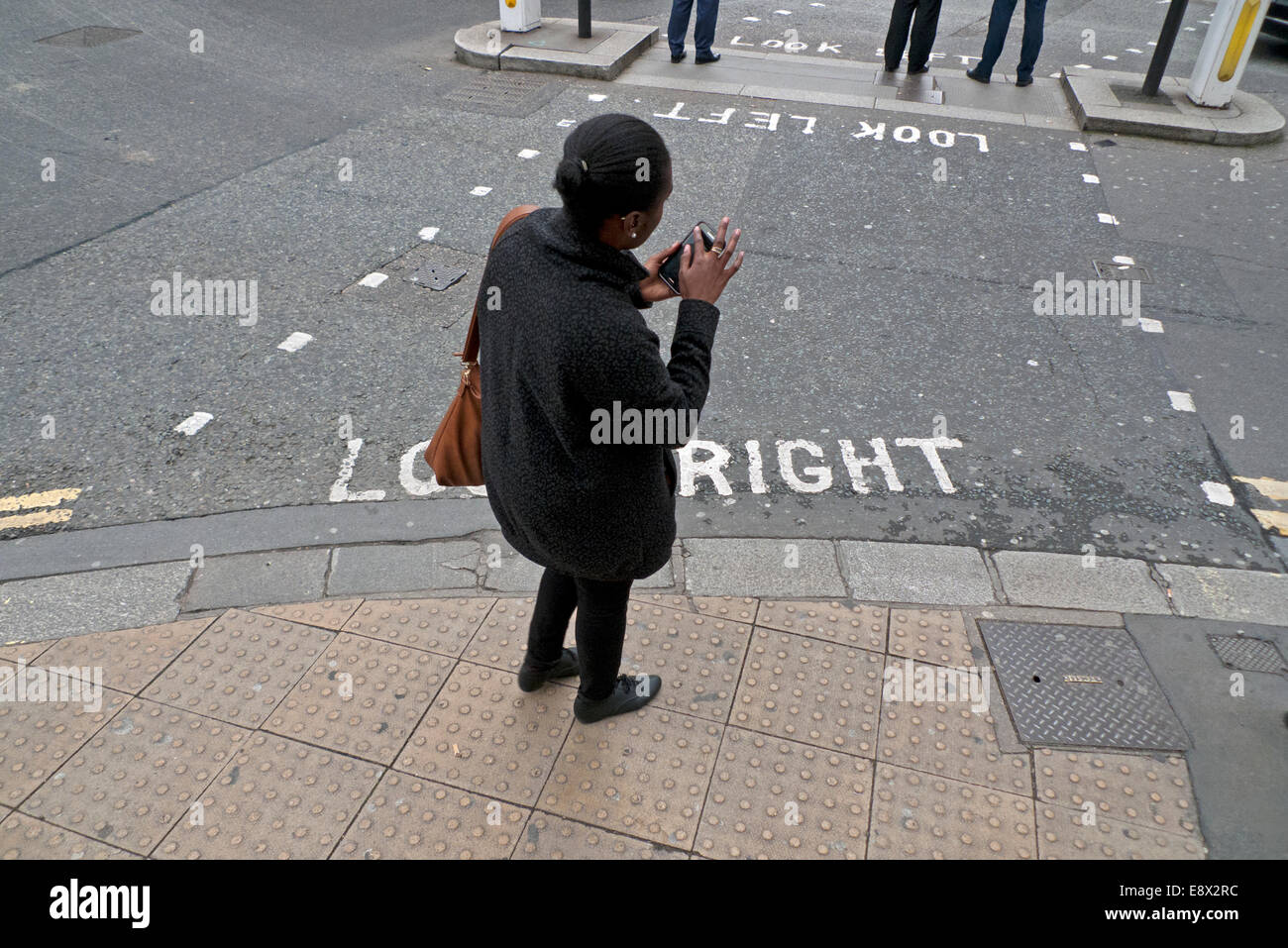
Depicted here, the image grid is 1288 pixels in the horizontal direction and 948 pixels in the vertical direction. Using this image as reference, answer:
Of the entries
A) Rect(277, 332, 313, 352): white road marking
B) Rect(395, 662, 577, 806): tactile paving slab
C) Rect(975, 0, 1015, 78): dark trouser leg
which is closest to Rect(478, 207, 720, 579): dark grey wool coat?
Rect(395, 662, 577, 806): tactile paving slab

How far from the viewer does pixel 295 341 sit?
4930mm

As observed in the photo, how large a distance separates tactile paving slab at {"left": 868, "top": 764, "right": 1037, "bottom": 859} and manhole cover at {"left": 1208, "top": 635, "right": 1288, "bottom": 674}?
1.18 meters

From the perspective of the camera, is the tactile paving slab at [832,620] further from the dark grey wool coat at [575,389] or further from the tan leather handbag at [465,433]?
the tan leather handbag at [465,433]

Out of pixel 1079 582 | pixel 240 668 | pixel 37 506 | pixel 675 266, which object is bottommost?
pixel 37 506

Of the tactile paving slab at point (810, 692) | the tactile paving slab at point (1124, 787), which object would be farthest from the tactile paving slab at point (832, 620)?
the tactile paving slab at point (1124, 787)

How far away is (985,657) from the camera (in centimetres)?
323

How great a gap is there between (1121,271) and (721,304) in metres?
2.95

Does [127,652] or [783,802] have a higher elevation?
[783,802]

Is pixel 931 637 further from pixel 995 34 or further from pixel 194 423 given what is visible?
pixel 995 34

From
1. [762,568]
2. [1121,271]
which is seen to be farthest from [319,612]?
[1121,271]

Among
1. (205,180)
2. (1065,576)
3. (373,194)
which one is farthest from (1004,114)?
(205,180)
